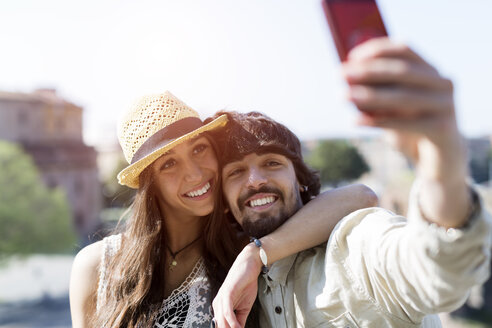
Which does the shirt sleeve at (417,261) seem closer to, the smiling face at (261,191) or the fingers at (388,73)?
the fingers at (388,73)

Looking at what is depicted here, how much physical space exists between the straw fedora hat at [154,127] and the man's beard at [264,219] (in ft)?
1.09

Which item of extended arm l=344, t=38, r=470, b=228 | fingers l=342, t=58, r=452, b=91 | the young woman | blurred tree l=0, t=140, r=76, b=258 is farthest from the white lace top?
blurred tree l=0, t=140, r=76, b=258

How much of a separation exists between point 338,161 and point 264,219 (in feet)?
67.0

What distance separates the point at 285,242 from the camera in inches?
67.8

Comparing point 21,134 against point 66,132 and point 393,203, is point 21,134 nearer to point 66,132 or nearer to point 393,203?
point 66,132

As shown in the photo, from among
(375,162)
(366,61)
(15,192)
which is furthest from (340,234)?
(375,162)

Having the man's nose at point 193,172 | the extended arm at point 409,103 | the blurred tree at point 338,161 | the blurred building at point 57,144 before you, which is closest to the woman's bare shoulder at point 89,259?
the man's nose at point 193,172

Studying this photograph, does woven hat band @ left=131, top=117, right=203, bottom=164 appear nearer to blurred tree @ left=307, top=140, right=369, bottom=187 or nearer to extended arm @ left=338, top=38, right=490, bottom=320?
extended arm @ left=338, top=38, right=490, bottom=320

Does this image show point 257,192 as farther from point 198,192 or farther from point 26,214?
point 26,214

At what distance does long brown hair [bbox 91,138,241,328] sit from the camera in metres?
2.00

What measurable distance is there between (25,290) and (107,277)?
27.3 meters

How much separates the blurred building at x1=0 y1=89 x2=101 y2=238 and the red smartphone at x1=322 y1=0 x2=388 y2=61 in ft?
103

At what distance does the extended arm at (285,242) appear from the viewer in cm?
153

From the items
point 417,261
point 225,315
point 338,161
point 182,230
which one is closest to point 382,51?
point 417,261
